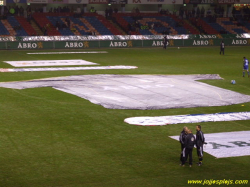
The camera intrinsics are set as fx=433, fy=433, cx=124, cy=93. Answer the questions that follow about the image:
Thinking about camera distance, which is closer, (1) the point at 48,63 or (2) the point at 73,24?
(1) the point at 48,63

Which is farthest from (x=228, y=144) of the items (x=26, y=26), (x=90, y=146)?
(x=26, y=26)

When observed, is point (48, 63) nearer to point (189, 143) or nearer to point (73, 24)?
point (73, 24)

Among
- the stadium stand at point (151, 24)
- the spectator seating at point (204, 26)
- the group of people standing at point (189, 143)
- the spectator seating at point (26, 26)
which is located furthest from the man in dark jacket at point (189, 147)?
the spectator seating at point (204, 26)

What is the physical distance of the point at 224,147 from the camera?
56.7 ft

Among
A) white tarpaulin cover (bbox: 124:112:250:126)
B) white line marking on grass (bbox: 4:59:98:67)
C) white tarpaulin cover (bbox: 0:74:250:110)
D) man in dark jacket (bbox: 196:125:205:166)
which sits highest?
man in dark jacket (bbox: 196:125:205:166)

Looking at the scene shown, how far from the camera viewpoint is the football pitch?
14086mm

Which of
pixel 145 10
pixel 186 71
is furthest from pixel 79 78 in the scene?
pixel 145 10

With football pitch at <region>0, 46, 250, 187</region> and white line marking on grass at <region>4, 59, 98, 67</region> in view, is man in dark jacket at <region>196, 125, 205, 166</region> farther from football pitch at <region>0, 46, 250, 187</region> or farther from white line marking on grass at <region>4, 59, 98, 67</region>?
white line marking on grass at <region>4, 59, 98, 67</region>

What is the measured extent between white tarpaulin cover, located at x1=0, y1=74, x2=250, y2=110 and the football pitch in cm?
99

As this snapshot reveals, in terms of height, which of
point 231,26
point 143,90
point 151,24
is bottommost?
point 143,90

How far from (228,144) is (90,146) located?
563 cm

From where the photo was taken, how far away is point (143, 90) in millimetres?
29922

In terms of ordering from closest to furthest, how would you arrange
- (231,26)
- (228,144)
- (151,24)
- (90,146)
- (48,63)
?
(90,146)
(228,144)
(48,63)
(151,24)
(231,26)

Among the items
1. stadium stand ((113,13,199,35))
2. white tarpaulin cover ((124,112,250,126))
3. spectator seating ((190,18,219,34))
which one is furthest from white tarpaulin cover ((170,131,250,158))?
spectator seating ((190,18,219,34))
